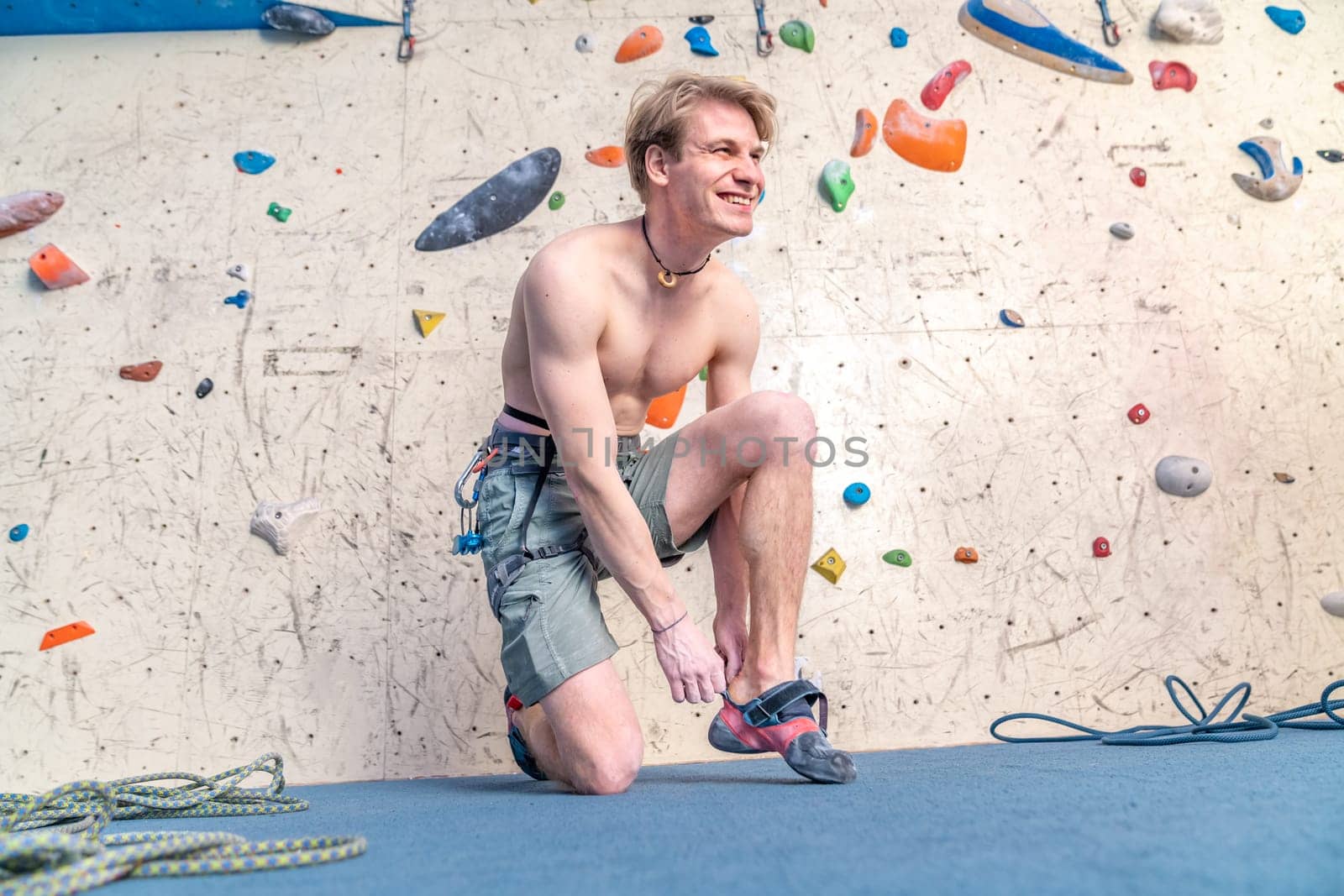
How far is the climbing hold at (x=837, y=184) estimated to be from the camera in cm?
234

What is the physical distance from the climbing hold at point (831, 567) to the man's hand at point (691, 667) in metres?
0.88

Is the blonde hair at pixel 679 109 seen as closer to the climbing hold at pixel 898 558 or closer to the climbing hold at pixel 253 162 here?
the climbing hold at pixel 898 558

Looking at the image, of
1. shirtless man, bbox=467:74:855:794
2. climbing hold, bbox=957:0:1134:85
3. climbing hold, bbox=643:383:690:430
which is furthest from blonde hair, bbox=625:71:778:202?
climbing hold, bbox=957:0:1134:85

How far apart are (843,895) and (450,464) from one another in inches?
69.4

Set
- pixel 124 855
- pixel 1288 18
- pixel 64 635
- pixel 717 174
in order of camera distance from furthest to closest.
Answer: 1. pixel 1288 18
2. pixel 64 635
3. pixel 717 174
4. pixel 124 855

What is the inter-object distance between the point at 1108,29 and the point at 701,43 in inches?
42.3

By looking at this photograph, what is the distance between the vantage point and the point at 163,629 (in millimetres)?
2162

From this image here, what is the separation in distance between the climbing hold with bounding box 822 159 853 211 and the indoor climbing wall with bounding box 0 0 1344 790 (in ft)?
0.04

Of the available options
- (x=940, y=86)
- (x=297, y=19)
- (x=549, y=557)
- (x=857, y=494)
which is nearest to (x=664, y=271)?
(x=549, y=557)

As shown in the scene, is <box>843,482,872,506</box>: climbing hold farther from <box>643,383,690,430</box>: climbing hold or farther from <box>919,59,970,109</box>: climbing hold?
<box>919,59,970,109</box>: climbing hold

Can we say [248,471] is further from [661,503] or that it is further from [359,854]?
[359,854]

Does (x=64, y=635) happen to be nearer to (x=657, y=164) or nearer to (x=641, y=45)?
(x=657, y=164)

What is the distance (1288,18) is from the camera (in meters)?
2.49

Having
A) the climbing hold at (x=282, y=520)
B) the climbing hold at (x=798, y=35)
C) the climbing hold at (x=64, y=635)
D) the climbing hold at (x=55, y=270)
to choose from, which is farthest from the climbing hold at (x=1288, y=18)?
the climbing hold at (x=64, y=635)
